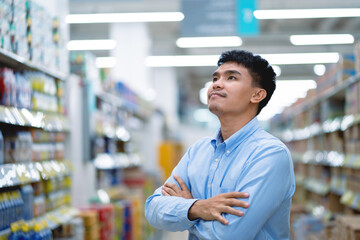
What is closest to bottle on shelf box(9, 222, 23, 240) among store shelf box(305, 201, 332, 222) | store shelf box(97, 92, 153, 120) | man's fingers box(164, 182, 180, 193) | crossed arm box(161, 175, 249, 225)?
man's fingers box(164, 182, 180, 193)

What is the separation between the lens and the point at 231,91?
2.12 m

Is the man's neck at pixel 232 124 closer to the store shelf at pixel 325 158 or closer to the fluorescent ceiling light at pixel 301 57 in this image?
the store shelf at pixel 325 158

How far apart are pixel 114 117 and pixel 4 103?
365 cm

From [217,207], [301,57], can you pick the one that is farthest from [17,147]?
[301,57]

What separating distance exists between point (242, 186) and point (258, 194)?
0.08m

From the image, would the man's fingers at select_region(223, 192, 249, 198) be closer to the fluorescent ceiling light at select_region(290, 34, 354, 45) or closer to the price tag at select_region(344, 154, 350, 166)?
the price tag at select_region(344, 154, 350, 166)

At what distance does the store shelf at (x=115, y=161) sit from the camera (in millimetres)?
5504

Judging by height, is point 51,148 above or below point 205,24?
below

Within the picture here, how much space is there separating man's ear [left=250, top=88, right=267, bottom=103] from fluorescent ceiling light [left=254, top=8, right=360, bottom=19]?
665 cm

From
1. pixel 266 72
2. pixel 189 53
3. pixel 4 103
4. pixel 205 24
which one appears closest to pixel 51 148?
pixel 4 103

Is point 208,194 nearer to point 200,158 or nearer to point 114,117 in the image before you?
point 200,158

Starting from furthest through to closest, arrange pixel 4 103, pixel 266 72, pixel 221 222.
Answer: pixel 4 103, pixel 266 72, pixel 221 222

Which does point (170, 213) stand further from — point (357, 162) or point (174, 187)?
point (357, 162)

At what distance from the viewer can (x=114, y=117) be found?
646 centimetres
